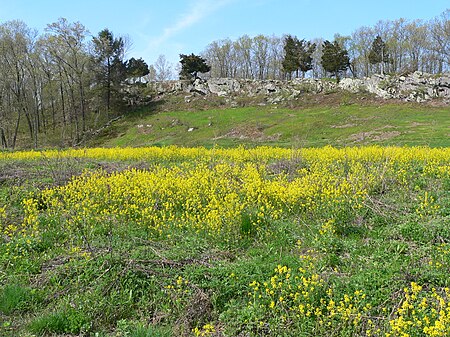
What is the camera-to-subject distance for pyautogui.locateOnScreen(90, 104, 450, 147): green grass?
87.5 ft

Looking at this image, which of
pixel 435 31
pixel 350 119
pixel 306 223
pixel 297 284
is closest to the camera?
pixel 297 284

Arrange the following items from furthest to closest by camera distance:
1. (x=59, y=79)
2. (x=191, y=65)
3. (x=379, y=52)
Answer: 1. (x=191, y=65)
2. (x=379, y=52)
3. (x=59, y=79)

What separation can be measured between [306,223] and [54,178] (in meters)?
7.36

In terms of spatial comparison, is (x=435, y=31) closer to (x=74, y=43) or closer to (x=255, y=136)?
(x=255, y=136)

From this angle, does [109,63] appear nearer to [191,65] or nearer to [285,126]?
[191,65]

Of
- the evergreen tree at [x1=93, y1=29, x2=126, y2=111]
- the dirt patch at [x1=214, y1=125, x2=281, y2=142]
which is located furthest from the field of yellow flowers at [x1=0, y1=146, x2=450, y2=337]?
the evergreen tree at [x1=93, y1=29, x2=126, y2=111]

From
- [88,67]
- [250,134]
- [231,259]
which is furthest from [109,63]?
[231,259]

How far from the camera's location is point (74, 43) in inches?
1625

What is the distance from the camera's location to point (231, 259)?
17.9 ft

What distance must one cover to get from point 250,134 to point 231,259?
102 ft

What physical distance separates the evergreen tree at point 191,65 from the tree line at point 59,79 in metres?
6.00

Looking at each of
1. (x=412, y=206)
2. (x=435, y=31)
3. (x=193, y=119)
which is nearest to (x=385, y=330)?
(x=412, y=206)

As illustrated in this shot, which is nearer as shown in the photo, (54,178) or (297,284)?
(297,284)

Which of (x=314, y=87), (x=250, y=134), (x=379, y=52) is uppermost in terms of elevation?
(x=379, y=52)
